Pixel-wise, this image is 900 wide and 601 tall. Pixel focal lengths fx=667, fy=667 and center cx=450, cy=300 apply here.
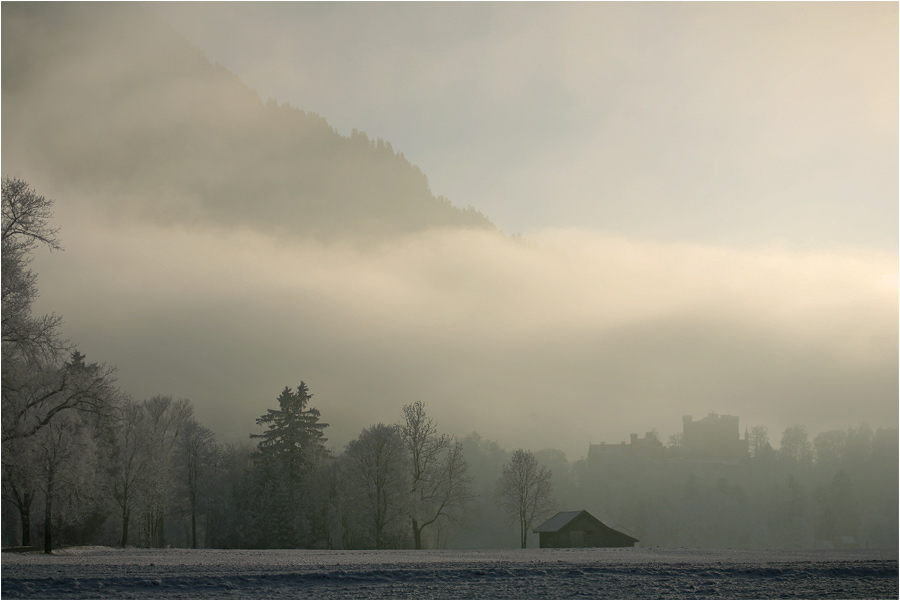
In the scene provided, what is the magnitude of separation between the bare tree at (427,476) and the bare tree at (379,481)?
1130 millimetres

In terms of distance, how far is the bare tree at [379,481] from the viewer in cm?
6538

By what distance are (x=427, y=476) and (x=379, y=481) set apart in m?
5.67

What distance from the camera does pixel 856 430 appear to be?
148250 mm

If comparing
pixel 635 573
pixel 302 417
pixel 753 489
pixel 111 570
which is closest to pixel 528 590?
pixel 635 573

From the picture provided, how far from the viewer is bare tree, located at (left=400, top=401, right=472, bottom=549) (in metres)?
66.6

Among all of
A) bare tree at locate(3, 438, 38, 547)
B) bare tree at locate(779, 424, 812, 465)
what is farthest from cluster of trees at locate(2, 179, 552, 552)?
bare tree at locate(779, 424, 812, 465)

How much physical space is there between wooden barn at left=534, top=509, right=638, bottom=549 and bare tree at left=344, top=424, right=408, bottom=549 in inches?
605

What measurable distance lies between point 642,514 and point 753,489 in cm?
3725

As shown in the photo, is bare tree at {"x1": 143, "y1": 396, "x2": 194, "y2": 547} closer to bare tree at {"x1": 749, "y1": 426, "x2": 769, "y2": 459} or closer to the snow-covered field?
the snow-covered field

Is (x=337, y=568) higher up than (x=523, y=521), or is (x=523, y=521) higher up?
(x=337, y=568)

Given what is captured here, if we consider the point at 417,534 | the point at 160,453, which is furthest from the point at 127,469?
the point at 417,534

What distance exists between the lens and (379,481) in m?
65.9

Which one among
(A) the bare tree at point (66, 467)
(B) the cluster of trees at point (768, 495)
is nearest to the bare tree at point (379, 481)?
(A) the bare tree at point (66, 467)

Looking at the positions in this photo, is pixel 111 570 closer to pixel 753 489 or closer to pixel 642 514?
pixel 642 514
